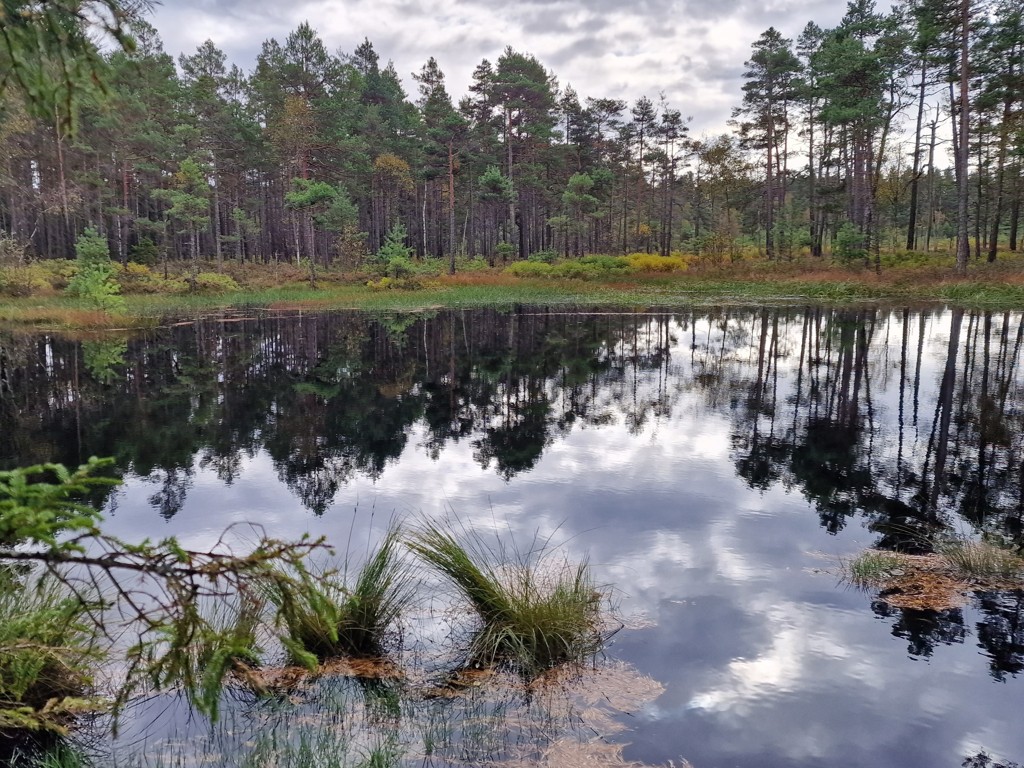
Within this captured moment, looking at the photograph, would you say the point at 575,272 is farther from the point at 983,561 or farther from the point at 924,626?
the point at 924,626

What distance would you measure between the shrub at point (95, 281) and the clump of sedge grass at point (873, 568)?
3068 centimetres

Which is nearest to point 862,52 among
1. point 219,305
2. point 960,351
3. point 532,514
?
point 960,351

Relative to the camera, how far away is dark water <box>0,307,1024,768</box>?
14.0 feet

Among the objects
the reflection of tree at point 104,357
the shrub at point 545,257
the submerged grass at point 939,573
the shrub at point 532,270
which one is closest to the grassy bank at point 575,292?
the shrub at point 532,270

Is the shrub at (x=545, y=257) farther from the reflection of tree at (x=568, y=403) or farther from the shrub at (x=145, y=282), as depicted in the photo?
the reflection of tree at (x=568, y=403)

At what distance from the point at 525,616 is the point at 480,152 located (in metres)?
56.8

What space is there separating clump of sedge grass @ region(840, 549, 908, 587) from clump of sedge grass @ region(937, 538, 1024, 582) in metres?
0.39

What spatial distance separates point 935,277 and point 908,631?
33643mm

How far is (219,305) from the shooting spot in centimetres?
3569

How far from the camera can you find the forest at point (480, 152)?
1470 inches

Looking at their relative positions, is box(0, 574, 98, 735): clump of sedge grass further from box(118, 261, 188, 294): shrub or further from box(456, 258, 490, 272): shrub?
box(456, 258, 490, 272): shrub

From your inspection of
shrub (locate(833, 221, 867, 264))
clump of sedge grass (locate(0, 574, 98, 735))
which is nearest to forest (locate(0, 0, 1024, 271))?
shrub (locate(833, 221, 867, 264))

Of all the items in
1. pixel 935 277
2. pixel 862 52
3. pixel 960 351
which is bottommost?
pixel 960 351

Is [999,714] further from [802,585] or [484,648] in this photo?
[484,648]
